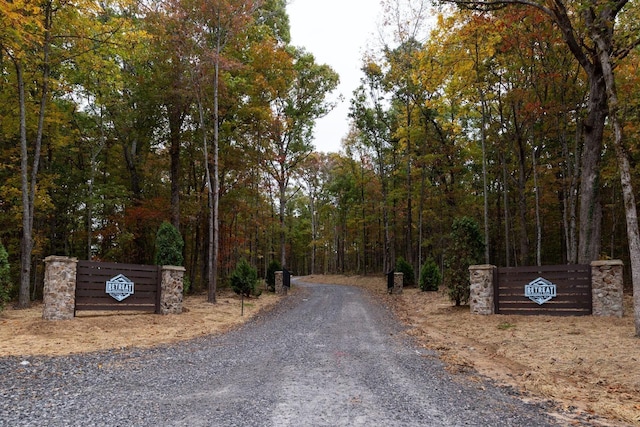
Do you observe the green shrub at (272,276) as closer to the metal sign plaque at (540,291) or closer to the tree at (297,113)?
the tree at (297,113)

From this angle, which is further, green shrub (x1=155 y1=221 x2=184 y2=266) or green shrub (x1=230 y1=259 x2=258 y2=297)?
Answer: green shrub (x1=230 y1=259 x2=258 y2=297)

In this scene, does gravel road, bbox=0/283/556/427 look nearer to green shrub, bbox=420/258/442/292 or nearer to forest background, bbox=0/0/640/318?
forest background, bbox=0/0/640/318

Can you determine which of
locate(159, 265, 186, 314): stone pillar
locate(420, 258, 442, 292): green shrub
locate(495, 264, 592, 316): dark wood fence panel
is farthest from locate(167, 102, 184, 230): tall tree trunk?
locate(495, 264, 592, 316): dark wood fence panel

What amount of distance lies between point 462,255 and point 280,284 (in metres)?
9.86

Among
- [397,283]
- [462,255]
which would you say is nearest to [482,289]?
[462,255]

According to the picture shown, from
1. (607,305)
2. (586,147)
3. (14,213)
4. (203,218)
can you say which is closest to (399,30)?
(586,147)

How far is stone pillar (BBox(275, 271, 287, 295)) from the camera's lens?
1912 cm

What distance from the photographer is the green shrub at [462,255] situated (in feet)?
38.5

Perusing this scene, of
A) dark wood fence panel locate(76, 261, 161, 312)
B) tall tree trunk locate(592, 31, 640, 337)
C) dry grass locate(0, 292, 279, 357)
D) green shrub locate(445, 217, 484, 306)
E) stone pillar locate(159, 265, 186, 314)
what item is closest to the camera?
dry grass locate(0, 292, 279, 357)

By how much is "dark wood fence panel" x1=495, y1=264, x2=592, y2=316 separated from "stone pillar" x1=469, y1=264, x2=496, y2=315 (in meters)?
0.19

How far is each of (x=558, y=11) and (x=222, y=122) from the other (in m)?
13.5

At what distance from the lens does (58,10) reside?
38.7ft

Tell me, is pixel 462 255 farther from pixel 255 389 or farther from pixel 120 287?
pixel 120 287

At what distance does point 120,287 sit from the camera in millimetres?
10172
